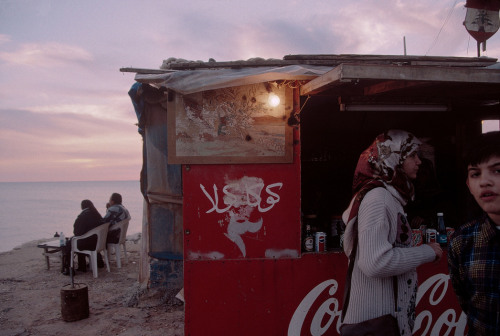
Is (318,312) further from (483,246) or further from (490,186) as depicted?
(490,186)

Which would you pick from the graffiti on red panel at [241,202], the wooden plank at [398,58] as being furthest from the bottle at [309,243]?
the wooden plank at [398,58]

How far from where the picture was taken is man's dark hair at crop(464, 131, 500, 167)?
1.54 m

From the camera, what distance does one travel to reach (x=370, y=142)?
17.6ft

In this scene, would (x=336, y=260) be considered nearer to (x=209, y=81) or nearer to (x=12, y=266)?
(x=209, y=81)

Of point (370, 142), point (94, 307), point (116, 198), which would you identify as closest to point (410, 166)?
point (370, 142)

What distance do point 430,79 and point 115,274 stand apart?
28.6 ft

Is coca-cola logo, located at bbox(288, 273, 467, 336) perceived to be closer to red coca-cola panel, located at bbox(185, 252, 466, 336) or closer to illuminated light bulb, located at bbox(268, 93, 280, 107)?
red coca-cola panel, located at bbox(185, 252, 466, 336)

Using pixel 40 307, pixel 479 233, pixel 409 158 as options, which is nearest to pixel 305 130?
pixel 409 158

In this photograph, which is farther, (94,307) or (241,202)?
(94,307)

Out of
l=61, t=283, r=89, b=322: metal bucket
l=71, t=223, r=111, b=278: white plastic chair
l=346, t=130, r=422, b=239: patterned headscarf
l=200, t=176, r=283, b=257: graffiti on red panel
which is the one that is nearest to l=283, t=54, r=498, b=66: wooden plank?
l=200, t=176, r=283, b=257: graffiti on red panel

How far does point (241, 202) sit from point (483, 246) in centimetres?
244

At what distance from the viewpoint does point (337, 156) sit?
5.42m

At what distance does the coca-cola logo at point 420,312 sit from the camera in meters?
3.79

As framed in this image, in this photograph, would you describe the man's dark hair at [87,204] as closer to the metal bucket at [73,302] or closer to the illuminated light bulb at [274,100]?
the metal bucket at [73,302]
